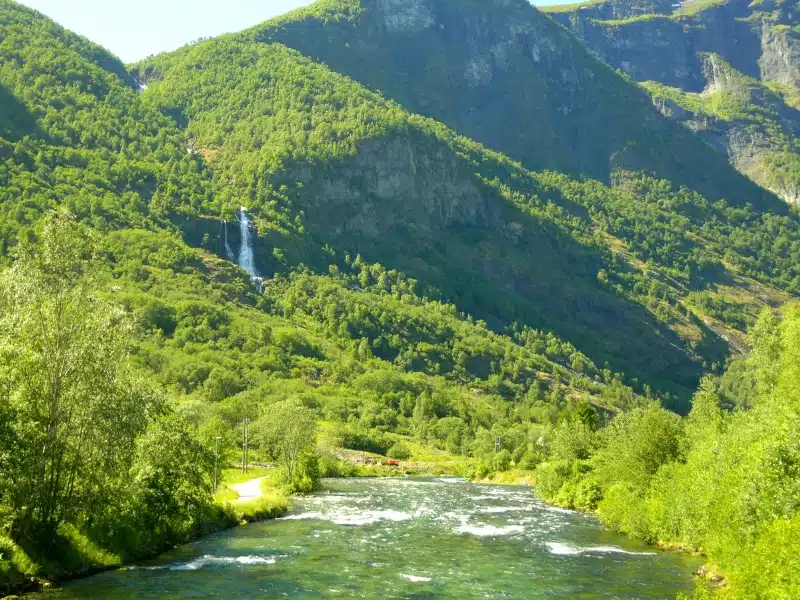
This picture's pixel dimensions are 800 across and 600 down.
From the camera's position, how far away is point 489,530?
70.7m

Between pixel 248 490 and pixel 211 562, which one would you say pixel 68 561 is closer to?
pixel 211 562

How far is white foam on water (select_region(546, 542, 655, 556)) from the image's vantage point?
5838 cm

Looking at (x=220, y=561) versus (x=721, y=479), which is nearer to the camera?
(x=721, y=479)

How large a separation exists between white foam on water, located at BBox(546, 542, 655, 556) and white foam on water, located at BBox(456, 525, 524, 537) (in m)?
7.06

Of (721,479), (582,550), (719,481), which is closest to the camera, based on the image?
(721,479)

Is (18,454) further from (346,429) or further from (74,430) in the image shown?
(346,429)

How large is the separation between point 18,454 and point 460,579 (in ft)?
84.8

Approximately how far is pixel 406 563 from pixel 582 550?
14.8 metres

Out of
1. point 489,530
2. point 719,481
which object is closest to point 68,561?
point 489,530

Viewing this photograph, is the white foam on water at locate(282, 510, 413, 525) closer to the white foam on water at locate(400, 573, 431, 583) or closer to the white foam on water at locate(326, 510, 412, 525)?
the white foam on water at locate(326, 510, 412, 525)

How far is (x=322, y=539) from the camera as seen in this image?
6238 centimetres

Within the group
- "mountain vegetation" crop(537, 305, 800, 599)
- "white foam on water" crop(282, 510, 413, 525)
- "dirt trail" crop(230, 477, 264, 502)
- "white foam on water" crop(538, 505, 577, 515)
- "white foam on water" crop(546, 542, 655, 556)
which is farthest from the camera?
"white foam on water" crop(538, 505, 577, 515)

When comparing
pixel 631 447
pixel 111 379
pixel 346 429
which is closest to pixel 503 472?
pixel 346 429

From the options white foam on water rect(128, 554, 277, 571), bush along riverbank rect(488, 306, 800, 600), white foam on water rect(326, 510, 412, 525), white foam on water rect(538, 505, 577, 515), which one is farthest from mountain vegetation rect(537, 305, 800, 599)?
white foam on water rect(128, 554, 277, 571)
